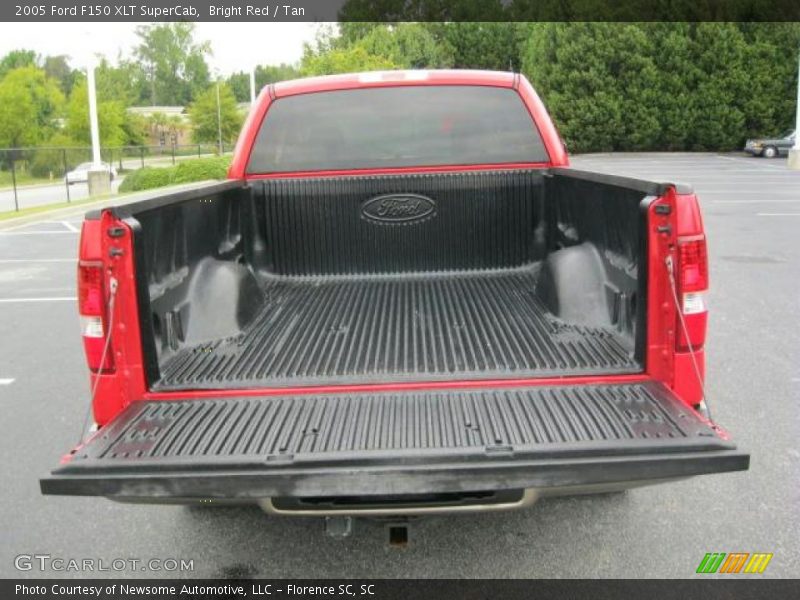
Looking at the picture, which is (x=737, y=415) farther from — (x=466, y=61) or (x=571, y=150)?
(x=466, y=61)

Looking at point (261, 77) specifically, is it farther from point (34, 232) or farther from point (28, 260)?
point (28, 260)

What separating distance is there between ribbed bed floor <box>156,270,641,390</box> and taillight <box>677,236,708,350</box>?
271 millimetres

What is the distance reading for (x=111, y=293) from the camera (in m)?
2.92

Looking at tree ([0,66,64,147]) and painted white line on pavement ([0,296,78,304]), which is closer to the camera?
painted white line on pavement ([0,296,78,304])

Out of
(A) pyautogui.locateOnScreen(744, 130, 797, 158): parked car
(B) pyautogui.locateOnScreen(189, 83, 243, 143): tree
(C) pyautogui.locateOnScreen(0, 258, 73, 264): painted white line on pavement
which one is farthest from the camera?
(B) pyautogui.locateOnScreen(189, 83, 243, 143): tree

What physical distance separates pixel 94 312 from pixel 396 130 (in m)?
2.55

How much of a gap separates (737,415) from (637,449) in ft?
9.10

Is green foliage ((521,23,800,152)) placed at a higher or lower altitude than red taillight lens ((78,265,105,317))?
higher

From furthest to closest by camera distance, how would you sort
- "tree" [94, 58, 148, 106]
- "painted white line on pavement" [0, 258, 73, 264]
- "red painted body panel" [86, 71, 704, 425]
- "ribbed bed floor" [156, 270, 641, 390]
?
1. "tree" [94, 58, 148, 106]
2. "painted white line on pavement" [0, 258, 73, 264]
3. "ribbed bed floor" [156, 270, 641, 390]
4. "red painted body panel" [86, 71, 704, 425]

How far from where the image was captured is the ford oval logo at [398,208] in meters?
4.82

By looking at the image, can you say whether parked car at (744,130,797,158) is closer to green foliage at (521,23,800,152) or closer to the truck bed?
green foliage at (521,23,800,152)

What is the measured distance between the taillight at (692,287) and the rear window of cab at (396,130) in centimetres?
207

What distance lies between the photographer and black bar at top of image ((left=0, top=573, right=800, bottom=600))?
3070 mm

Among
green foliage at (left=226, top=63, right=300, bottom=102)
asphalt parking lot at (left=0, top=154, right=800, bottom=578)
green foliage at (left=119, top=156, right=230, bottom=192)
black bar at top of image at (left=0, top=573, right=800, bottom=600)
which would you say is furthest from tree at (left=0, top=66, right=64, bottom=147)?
black bar at top of image at (left=0, top=573, right=800, bottom=600)
